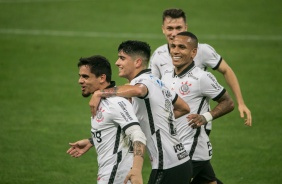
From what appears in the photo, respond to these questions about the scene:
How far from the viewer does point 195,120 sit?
9.28 m

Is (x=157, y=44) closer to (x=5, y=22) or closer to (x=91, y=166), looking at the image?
(x=5, y=22)

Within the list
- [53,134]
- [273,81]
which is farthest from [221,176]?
[273,81]

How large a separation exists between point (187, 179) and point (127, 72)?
4.92 feet

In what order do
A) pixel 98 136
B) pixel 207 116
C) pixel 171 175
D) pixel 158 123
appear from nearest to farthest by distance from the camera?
1. pixel 98 136
2. pixel 158 123
3. pixel 171 175
4. pixel 207 116

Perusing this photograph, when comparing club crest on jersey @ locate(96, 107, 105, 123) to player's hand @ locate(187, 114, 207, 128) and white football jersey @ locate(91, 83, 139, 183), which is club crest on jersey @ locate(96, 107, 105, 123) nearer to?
white football jersey @ locate(91, 83, 139, 183)

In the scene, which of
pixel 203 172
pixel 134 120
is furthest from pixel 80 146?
pixel 203 172

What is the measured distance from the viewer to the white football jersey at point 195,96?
968cm

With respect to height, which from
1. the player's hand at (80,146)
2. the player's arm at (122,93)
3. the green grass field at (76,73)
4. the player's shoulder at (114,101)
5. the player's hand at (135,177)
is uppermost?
the player's arm at (122,93)

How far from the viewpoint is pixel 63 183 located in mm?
12367

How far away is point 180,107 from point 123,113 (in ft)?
3.74

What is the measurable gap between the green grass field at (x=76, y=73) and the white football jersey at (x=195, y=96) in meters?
3.01

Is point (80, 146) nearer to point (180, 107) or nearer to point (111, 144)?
point (111, 144)

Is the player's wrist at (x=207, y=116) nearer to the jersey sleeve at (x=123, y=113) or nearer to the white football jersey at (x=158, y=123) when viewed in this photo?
the white football jersey at (x=158, y=123)

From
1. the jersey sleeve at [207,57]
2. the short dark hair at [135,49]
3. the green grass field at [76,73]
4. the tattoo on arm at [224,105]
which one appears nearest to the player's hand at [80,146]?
the short dark hair at [135,49]
